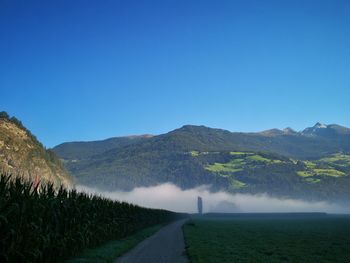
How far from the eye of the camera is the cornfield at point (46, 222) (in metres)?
19.5

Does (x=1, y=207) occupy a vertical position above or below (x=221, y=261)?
above

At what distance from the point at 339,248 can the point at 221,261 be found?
16.1 m

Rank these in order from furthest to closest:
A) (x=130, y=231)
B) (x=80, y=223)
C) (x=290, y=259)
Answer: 1. (x=130, y=231)
2. (x=80, y=223)
3. (x=290, y=259)

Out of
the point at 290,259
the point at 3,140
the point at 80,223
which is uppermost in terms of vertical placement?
the point at 3,140

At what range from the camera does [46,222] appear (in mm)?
24781

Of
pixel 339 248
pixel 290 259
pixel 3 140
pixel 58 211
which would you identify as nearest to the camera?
pixel 58 211

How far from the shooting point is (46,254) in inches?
931

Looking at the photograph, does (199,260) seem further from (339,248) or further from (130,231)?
(130,231)

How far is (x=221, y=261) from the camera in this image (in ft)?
89.5

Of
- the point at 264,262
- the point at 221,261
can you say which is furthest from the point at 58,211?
the point at 264,262

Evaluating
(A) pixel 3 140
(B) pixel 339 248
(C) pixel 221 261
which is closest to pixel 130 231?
(B) pixel 339 248

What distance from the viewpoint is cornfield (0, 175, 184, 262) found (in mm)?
19547

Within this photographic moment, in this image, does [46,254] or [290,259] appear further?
[290,259]

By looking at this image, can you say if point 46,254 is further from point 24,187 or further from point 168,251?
point 168,251
